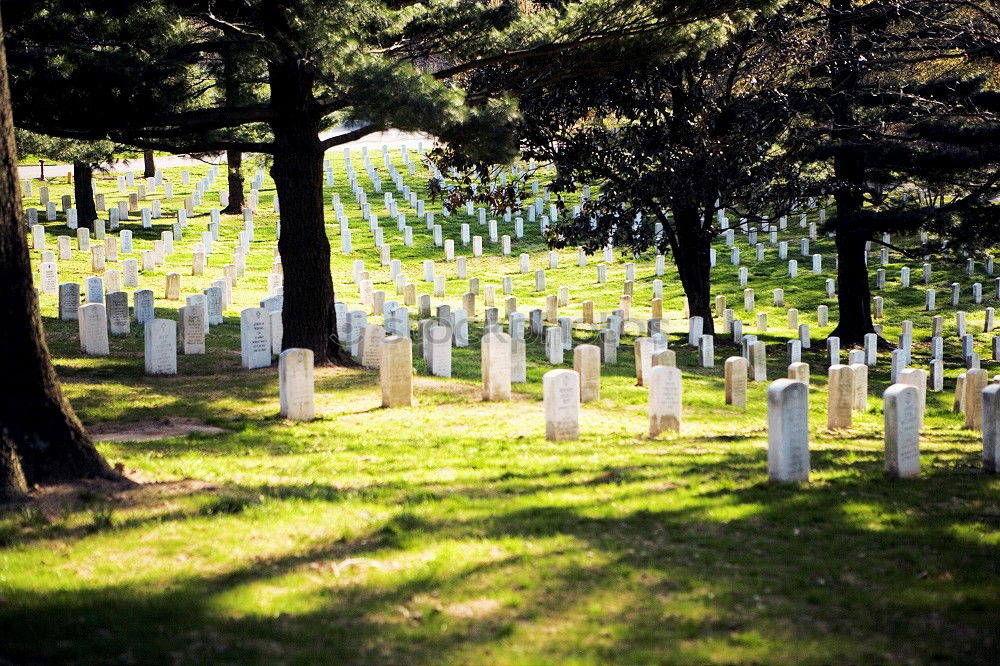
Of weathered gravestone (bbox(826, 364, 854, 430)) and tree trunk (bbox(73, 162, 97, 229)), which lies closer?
weathered gravestone (bbox(826, 364, 854, 430))

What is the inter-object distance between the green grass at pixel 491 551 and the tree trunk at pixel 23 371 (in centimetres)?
39

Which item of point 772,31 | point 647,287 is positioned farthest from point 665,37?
point 647,287

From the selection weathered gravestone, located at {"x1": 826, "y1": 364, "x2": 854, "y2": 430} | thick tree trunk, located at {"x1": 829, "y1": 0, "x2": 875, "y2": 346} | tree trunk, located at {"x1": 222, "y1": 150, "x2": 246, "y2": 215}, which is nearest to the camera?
weathered gravestone, located at {"x1": 826, "y1": 364, "x2": 854, "y2": 430}

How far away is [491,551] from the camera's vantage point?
6.61 m

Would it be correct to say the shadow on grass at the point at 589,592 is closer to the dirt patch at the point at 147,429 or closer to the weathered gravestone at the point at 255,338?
the dirt patch at the point at 147,429

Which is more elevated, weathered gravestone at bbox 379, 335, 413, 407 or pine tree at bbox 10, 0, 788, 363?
pine tree at bbox 10, 0, 788, 363

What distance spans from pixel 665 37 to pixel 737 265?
51.6 feet

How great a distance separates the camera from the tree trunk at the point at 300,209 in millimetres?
14609

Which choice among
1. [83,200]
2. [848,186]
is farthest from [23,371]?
[83,200]

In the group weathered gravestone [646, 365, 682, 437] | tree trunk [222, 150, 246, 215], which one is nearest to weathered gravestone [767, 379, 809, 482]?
weathered gravestone [646, 365, 682, 437]

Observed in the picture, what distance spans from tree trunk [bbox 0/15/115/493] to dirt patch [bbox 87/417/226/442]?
2769 millimetres

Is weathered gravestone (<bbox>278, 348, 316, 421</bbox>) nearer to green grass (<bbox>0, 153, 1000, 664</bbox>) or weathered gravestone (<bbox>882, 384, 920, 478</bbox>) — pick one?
green grass (<bbox>0, 153, 1000, 664</bbox>)

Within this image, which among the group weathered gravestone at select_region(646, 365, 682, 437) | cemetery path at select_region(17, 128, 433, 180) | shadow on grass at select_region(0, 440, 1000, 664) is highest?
cemetery path at select_region(17, 128, 433, 180)

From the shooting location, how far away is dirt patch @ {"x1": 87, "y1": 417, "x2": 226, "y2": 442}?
35.0ft
